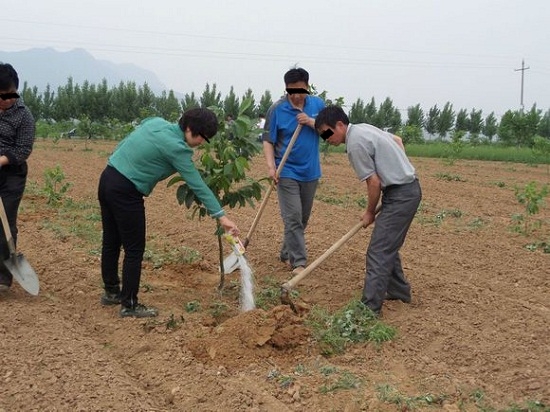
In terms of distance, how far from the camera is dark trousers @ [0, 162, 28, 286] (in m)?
4.57

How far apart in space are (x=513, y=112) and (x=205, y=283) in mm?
23355

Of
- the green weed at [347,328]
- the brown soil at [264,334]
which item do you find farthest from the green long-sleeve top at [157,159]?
the green weed at [347,328]

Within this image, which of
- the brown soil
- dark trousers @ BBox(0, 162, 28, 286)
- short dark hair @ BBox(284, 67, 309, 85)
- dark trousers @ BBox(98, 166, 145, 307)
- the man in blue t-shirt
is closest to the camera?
the brown soil

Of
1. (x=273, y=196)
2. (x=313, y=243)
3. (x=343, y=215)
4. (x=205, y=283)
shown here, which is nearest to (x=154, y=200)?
(x=273, y=196)

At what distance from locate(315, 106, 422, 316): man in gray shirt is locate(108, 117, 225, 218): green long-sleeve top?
975 millimetres

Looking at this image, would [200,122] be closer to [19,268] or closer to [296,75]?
[296,75]

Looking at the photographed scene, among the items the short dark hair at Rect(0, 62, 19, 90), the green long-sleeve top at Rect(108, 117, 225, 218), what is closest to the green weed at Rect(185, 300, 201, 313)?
the green long-sleeve top at Rect(108, 117, 225, 218)

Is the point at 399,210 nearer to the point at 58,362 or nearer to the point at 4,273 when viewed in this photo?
the point at 58,362

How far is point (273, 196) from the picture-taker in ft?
32.1

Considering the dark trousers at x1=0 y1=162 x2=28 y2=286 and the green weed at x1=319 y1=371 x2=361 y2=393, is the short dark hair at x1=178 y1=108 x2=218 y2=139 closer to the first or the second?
the dark trousers at x1=0 y1=162 x2=28 y2=286

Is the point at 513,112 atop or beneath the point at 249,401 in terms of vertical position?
atop

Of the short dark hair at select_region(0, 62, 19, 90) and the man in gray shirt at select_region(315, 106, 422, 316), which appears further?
the short dark hair at select_region(0, 62, 19, 90)

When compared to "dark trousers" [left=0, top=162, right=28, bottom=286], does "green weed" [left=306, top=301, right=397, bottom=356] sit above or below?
below

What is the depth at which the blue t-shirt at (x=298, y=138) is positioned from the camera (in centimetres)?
536
